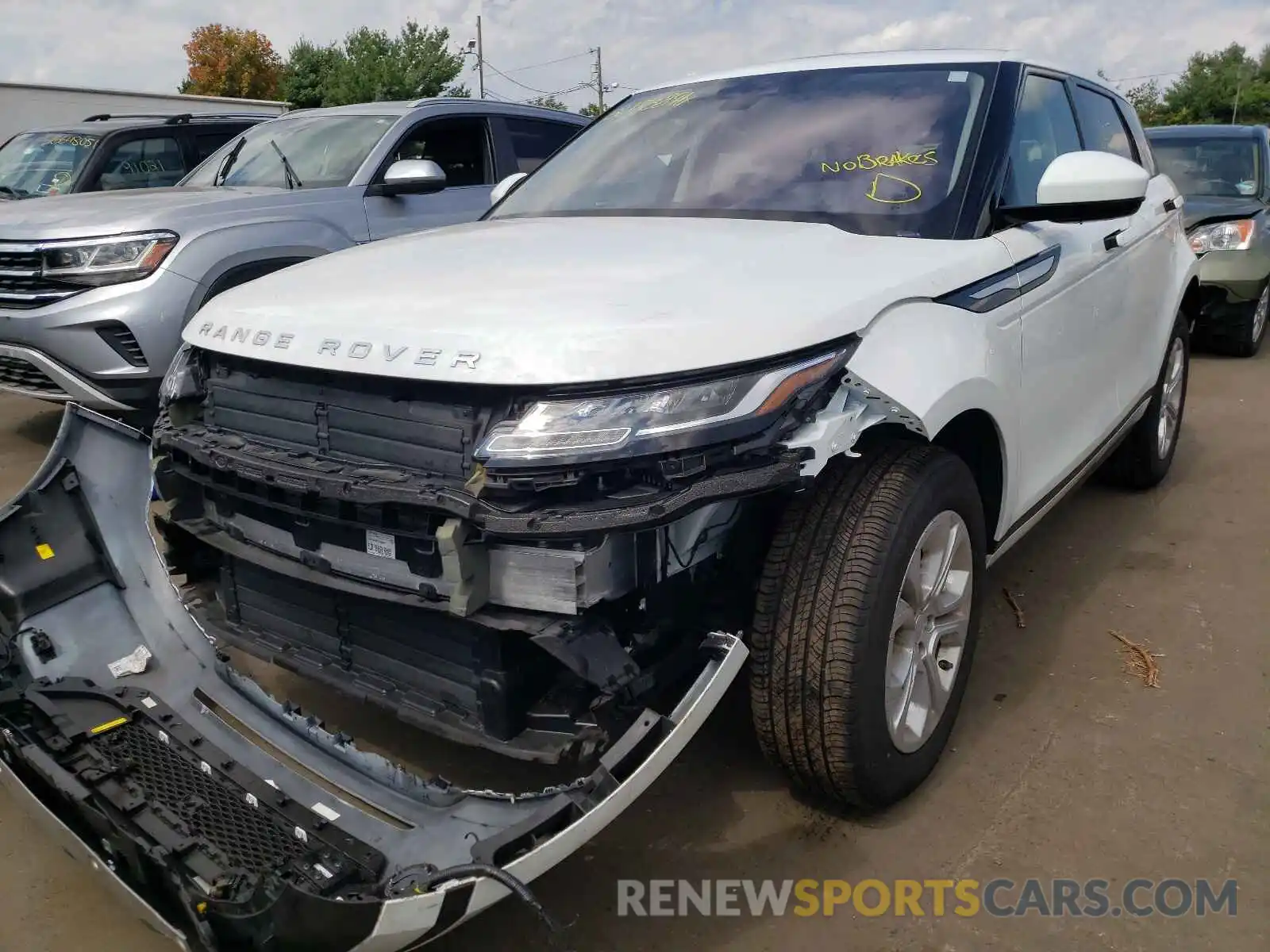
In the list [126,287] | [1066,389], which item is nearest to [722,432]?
[1066,389]

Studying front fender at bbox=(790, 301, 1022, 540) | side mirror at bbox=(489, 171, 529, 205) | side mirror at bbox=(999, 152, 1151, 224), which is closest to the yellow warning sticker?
front fender at bbox=(790, 301, 1022, 540)

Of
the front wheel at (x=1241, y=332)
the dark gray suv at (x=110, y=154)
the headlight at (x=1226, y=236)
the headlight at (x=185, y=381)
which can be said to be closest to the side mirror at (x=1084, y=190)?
the headlight at (x=185, y=381)

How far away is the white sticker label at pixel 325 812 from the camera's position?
1933mm

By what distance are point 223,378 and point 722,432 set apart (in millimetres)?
1268

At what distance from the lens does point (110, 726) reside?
218cm

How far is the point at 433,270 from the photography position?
2.39 metres

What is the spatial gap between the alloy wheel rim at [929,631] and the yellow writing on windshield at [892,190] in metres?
0.89

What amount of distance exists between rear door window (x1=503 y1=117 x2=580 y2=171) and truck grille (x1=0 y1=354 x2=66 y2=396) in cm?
319

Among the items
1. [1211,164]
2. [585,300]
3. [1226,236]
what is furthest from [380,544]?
[1211,164]

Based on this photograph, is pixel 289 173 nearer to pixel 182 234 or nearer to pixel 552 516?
pixel 182 234

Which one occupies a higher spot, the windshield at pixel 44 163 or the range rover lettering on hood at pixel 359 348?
the windshield at pixel 44 163

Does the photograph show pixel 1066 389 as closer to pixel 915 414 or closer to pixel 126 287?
pixel 915 414

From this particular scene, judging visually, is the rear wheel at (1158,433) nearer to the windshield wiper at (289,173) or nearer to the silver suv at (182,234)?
the silver suv at (182,234)

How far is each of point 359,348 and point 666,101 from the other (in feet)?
6.50
